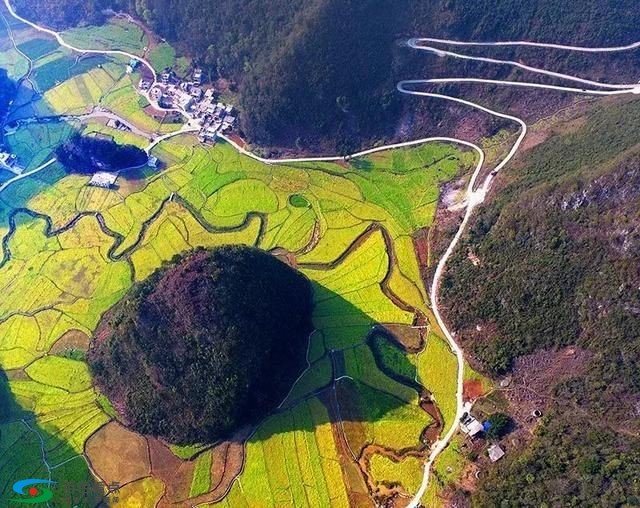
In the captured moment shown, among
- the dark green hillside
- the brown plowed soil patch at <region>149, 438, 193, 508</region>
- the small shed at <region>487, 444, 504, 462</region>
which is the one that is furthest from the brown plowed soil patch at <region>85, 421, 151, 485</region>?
the small shed at <region>487, 444, 504, 462</region>

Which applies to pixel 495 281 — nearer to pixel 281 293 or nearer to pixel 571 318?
pixel 571 318

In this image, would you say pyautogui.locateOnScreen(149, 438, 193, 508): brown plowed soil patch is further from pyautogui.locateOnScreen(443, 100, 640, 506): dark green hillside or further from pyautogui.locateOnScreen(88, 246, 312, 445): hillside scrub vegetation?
pyautogui.locateOnScreen(443, 100, 640, 506): dark green hillside

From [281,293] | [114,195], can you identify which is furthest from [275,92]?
[281,293]

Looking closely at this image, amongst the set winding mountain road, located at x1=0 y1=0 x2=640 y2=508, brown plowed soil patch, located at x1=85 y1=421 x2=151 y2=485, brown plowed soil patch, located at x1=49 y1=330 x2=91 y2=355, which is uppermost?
winding mountain road, located at x1=0 y1=0 x2=640 y2=508

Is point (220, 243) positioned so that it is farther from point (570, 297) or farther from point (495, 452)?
point (570, 297)

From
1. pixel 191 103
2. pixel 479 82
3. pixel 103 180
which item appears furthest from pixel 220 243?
pixel 479 82
